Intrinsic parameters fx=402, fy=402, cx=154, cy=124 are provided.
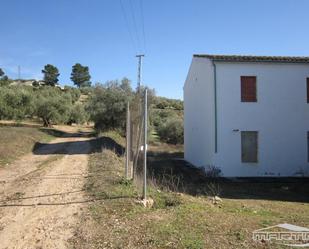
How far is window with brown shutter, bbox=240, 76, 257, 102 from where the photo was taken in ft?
69.5

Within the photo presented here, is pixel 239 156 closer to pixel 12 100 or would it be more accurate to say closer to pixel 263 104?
pixel 263 104

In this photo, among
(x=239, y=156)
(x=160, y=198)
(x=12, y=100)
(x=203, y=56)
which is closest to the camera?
(x=160, y=198)

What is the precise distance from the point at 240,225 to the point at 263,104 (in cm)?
1462

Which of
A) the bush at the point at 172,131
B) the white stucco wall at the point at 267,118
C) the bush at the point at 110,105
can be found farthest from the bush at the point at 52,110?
the white stucco wall at the point at 267,118

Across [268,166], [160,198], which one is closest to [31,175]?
[160,198]

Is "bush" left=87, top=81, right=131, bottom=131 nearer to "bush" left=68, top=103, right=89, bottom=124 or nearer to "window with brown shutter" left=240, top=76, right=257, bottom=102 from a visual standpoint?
"window with brown shutter" left=240, top=76, right=257, bottom=102

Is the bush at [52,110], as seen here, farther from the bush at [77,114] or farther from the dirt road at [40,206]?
the dirt road at [40,206]

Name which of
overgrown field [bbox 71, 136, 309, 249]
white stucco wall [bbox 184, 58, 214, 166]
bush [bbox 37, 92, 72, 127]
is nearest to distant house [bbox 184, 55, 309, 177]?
white stucco wall [bbox 184, 58, 214, 166]

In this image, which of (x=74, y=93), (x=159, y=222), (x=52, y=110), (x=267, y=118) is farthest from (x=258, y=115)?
(x=74, y=93)

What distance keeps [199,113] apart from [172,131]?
76.2ft

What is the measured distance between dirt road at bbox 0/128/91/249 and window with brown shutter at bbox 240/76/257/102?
→ 10.1 metres

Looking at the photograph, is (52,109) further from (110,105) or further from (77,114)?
(110,105)

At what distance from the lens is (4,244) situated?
6.49m

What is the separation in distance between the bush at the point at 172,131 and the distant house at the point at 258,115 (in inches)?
1009
